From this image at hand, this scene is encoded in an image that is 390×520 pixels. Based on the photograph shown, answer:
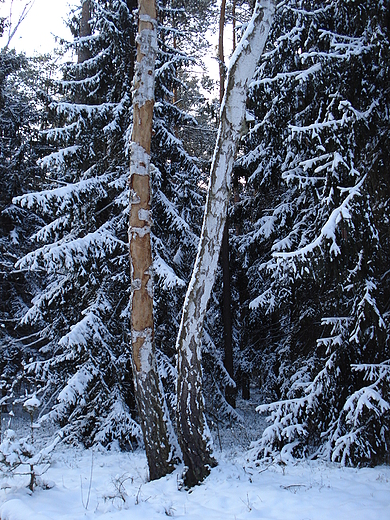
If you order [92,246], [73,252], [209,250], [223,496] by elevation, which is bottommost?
[223,496]

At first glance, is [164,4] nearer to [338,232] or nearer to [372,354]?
[338,232]

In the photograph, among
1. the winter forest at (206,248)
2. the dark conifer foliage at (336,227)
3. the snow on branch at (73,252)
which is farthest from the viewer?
the snow on branch at (73,252)

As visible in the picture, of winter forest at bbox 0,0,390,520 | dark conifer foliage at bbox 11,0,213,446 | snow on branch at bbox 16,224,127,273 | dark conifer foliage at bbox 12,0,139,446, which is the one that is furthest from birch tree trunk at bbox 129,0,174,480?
snow on branch at bbox 16,224,127,273

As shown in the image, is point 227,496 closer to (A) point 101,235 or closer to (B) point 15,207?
(A) point 101,235

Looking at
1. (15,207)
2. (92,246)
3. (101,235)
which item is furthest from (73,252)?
(15,207)

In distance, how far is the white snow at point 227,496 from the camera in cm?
407

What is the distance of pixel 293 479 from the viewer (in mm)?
5238

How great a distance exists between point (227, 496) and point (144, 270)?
9.69 ft

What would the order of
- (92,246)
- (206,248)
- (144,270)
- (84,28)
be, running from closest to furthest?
(206,248) < (144,270) < (92,246) < (84,28)

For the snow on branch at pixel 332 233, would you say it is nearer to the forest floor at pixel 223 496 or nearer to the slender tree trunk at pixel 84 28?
the forest floor at pixel 223 496

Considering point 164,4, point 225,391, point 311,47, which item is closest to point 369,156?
point 311,47

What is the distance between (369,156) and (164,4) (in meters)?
6.95

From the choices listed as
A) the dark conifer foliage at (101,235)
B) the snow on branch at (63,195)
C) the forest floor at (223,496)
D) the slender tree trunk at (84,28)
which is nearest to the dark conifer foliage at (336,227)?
the forest floor at (223,496)

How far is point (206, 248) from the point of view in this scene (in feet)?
17.3
